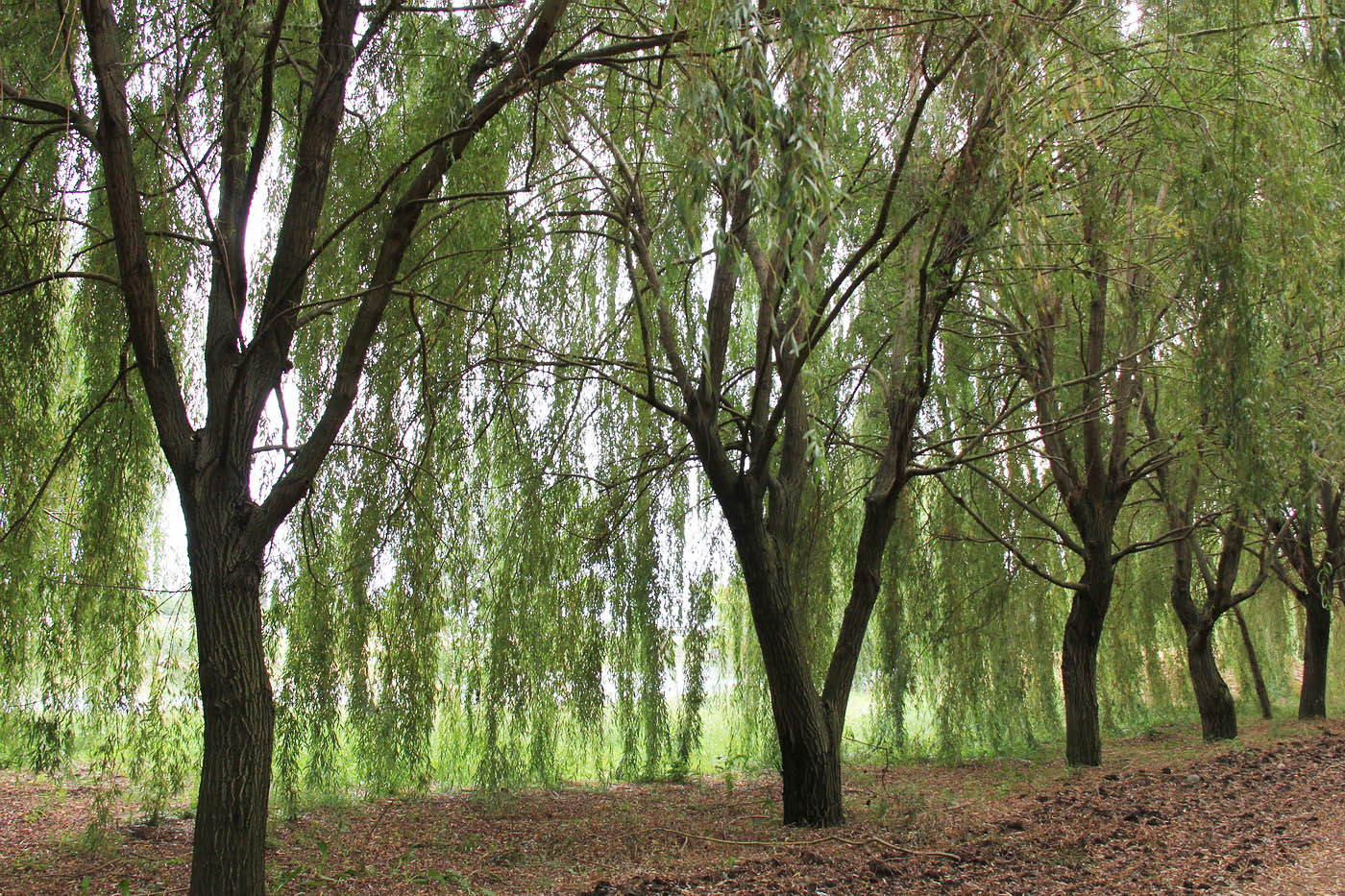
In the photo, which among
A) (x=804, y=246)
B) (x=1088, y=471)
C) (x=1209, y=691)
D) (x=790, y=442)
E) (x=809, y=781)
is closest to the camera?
(x=804, y=246)

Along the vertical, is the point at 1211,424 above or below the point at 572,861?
above

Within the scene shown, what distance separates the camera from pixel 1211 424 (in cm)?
476

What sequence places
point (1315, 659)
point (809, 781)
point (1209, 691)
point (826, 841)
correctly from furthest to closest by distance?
point (1315, 659) < point (1209, 691) < point (809, 781) < point (826, 841)

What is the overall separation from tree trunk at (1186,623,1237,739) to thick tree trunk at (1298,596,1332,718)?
177 centimetres

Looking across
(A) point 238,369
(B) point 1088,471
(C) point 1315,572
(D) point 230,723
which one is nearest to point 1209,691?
(C) point 1315,572

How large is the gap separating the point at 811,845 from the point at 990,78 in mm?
3189

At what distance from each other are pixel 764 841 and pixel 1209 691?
4.85 metres

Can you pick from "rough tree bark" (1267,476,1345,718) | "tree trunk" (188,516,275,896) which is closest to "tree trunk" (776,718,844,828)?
"tree trunk" (188,516,275,896)

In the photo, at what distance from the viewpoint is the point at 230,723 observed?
10.1ft

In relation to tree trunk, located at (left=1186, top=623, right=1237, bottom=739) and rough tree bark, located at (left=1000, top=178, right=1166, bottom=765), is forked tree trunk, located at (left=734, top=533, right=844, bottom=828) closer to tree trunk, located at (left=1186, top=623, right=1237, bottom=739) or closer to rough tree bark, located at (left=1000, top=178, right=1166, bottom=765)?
rough tree bark, located at (left=1000, top=178, right=1166, bottom=765)

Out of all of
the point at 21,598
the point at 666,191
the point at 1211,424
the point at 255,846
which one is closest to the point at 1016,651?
the point at 1211,424

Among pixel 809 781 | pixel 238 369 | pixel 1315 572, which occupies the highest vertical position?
pixel 238 369

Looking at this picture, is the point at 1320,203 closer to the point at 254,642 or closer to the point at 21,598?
the point at 254,642

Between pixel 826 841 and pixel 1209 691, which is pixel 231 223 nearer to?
pixel 826 841
